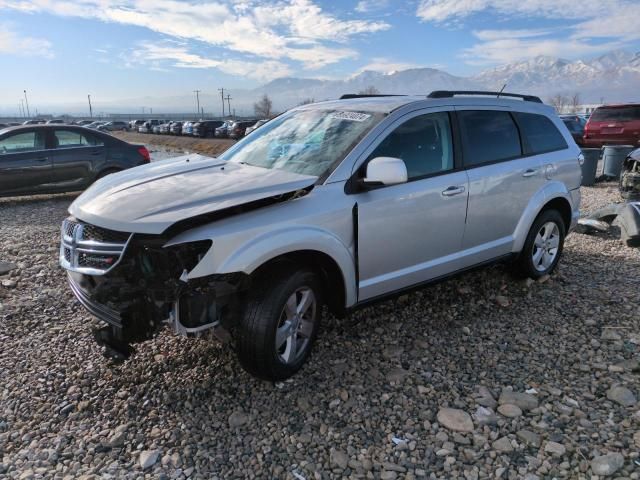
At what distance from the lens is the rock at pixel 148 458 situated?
2572mm

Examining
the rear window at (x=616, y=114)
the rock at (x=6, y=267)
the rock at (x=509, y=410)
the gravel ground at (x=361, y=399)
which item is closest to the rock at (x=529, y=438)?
the gravel ground at (x=361, y=399)

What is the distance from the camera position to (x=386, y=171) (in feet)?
10.4

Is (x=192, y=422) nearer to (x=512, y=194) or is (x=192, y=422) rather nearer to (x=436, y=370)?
(x=436, y=370)

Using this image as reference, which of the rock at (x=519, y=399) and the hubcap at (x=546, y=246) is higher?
the hubcap at (x=546, y=246)

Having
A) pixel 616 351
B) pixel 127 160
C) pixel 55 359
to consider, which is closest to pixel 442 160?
pixel 616 351

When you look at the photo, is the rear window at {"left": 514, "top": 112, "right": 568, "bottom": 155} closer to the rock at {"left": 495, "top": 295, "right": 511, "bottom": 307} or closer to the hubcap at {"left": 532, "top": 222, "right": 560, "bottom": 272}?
the hubcap at {"left": 532, "top": 222, "right": 560, "bottom": 272}

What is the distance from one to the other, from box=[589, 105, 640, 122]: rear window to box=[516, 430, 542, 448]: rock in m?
15.2

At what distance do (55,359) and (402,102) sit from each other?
325 cm

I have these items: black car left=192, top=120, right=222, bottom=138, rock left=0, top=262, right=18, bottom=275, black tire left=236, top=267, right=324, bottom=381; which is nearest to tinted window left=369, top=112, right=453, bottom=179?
black tire left=236, top=267, right=324, bottom=381

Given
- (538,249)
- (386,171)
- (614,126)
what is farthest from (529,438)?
(614,126)

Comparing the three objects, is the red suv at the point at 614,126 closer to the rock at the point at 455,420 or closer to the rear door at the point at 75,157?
the rear door at the point at 75,157

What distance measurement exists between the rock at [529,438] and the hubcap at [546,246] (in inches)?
95.6

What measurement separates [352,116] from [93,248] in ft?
6.79

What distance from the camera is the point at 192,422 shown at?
9.52 feet
